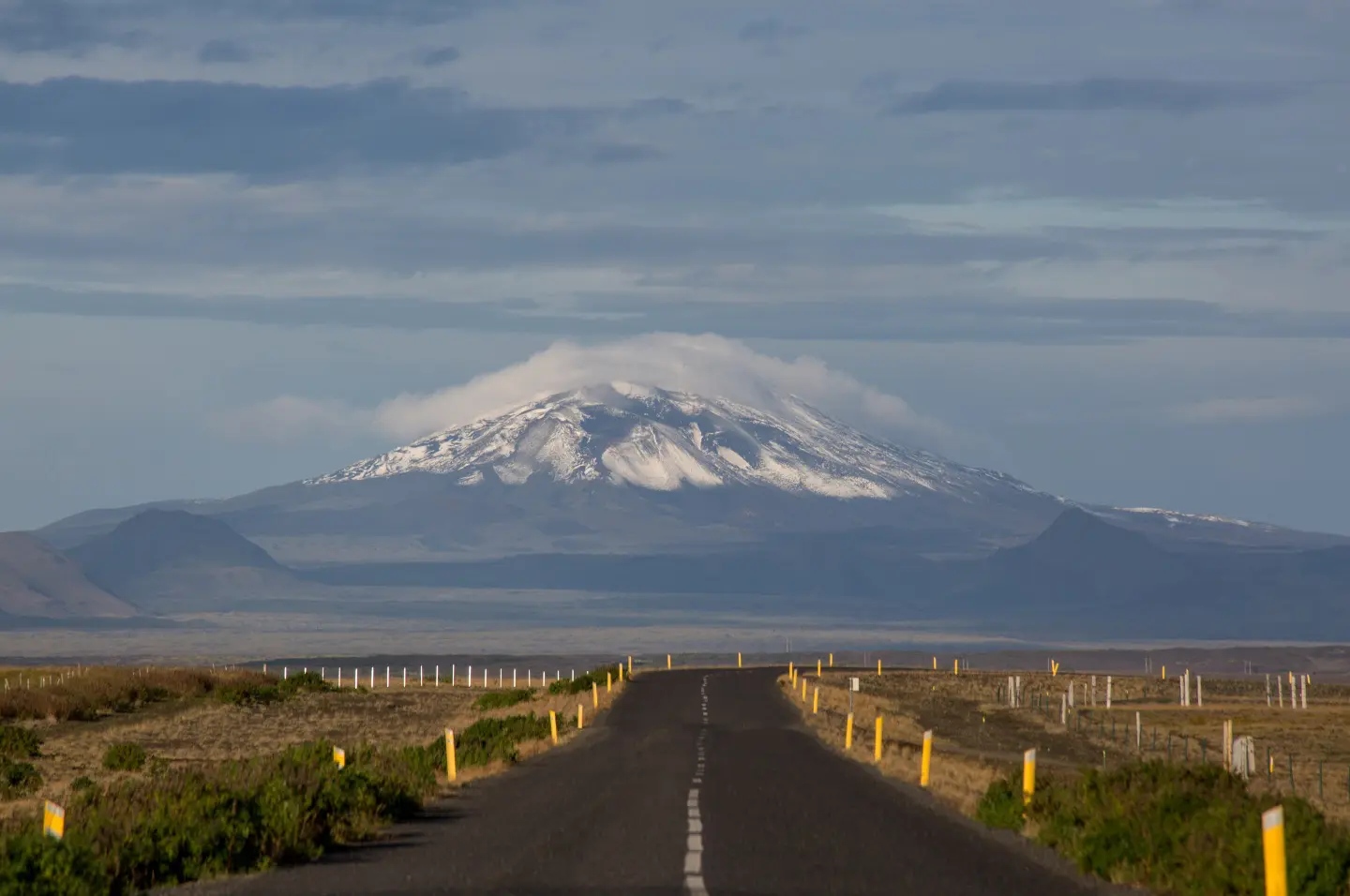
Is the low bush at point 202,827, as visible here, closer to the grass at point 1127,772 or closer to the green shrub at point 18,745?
the grass at point 1127,772

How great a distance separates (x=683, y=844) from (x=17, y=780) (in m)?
20.5

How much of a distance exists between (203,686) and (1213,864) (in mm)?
68909

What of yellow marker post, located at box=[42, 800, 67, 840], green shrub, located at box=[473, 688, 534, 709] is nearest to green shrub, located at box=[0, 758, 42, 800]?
yellow marker post, located at box=[42, 800, 67, 840]

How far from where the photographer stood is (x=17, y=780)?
36594mm

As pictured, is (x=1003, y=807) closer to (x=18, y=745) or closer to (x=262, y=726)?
(x=18, y=745)

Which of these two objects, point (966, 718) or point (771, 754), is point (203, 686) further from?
point (771, 754)

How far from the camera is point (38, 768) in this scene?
4303 centimetres

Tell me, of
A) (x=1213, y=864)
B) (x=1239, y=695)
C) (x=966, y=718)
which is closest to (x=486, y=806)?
(x=1213, y=864)

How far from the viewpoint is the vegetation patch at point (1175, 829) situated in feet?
51.4

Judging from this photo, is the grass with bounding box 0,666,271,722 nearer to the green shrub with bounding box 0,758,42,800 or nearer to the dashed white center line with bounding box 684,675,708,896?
the green shrub with bounding box 0,758,42,800

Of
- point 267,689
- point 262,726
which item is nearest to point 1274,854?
point 262,726

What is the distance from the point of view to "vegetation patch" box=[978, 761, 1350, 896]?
617 inches

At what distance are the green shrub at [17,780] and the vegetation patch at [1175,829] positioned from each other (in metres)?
17.8

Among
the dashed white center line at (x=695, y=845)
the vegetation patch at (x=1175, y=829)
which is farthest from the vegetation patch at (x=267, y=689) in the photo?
the vegetation patch at (x=1175, y=829)
